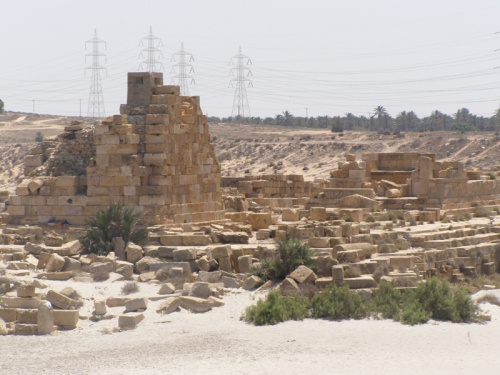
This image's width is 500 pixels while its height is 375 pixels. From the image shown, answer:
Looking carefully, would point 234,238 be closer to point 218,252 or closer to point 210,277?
point 218,252

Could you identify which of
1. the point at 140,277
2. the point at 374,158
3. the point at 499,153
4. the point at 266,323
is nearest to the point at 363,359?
the point at 266,323

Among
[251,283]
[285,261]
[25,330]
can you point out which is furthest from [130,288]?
[285,261]

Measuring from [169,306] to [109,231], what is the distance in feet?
14.8

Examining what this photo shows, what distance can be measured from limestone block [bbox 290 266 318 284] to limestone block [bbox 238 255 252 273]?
1.47m

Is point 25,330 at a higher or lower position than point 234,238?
lower

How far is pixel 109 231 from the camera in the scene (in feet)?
64.1

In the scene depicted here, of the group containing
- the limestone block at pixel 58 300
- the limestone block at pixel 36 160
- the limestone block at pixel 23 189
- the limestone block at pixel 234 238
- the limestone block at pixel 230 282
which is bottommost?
the limestone block at pixel 58 300

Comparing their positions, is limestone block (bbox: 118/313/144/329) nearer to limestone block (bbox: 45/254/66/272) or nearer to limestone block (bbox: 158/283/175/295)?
limestone block (bbox: 158/283/175/295)

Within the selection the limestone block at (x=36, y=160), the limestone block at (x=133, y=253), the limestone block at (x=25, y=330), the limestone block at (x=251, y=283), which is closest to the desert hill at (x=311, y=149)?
the limestone block at (x=36, y=160)

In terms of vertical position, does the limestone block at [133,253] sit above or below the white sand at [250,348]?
above

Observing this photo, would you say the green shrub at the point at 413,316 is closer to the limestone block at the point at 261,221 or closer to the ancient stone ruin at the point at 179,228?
the ancient stone ruin at the point at 179,228

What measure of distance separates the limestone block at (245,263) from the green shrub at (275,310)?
2563 mm

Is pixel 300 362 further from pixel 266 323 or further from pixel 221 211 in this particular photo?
pixel 221 211

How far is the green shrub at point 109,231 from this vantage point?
1939cm
